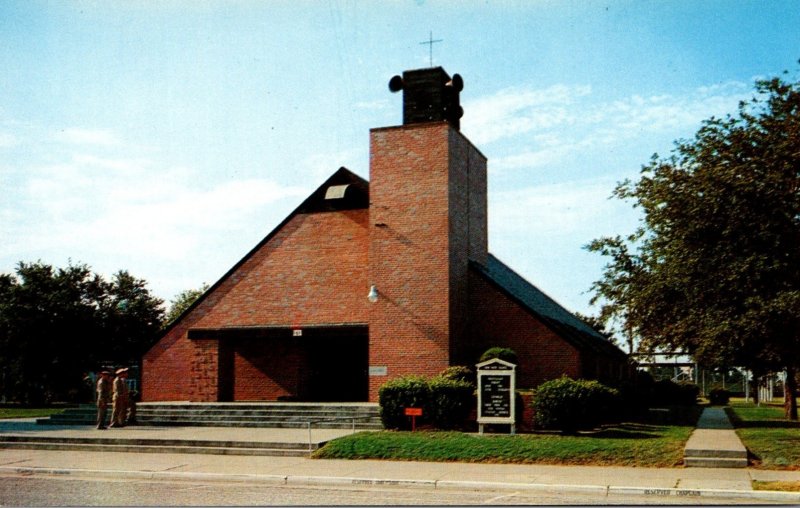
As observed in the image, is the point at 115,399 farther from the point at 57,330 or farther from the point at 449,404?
the point at 57,330

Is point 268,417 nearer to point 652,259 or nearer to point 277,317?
point 277,317

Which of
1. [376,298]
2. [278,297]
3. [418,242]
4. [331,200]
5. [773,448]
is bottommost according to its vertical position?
[773,448]

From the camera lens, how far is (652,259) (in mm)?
23016

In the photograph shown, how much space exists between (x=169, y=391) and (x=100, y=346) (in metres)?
22.8

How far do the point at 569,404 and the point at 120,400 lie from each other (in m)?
12.3

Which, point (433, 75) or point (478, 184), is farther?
point (478, 184)

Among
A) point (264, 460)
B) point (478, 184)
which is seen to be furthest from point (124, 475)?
point (478, 184)

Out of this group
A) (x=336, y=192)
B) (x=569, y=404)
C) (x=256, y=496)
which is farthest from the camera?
(x=336, y=192)

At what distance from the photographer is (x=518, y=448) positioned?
16.4m

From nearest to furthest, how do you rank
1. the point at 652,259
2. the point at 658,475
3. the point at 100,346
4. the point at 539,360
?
the point at 658,475 → the point at 652,259 → the point at 539,360 → the point at 100,346

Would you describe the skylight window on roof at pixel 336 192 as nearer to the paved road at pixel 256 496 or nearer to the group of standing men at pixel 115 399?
the group of standing men at pixel 115 399

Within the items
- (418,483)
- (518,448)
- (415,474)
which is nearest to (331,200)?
(518,448)

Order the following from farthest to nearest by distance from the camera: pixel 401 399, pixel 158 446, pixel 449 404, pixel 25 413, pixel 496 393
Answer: pixel 25 413 < pixel 401 399 < pixel 449 404 < pixel 496 393 < pixel 158 446

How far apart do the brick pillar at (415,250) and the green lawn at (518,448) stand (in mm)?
6228
